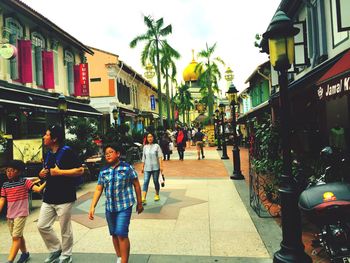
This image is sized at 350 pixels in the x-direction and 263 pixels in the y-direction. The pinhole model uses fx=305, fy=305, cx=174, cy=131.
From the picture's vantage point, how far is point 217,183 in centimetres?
988

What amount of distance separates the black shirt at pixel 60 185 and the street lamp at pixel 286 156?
2.75 metres

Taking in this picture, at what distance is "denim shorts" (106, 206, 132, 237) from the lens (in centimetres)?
365

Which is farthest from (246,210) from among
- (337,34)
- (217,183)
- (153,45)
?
(153,45)

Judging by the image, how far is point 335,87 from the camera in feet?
18.0

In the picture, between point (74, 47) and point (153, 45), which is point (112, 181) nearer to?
point (74, 47)

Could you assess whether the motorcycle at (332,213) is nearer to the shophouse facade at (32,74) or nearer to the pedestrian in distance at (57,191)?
the pedestrian in distance at (57,191)

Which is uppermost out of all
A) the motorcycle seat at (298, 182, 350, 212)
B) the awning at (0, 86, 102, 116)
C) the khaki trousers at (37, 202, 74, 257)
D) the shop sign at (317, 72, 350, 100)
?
the awning at (0, 86, 102, 116)

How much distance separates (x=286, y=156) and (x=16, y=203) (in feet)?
11.9

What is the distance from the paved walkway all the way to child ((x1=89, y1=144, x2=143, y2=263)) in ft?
2.23

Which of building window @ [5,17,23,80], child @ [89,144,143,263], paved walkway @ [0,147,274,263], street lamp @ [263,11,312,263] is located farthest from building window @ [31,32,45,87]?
street lamp @ [263,11,312,263]

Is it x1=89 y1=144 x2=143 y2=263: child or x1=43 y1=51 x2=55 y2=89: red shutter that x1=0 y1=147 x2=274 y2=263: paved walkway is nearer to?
x1=89 y1=144 x2=143 y2=263: child

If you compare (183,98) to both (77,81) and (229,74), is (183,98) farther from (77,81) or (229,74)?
(229,74)

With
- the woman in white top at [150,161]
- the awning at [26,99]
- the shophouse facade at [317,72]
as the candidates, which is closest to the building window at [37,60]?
the awning at [26,99]

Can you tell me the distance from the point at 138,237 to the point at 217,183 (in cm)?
518
